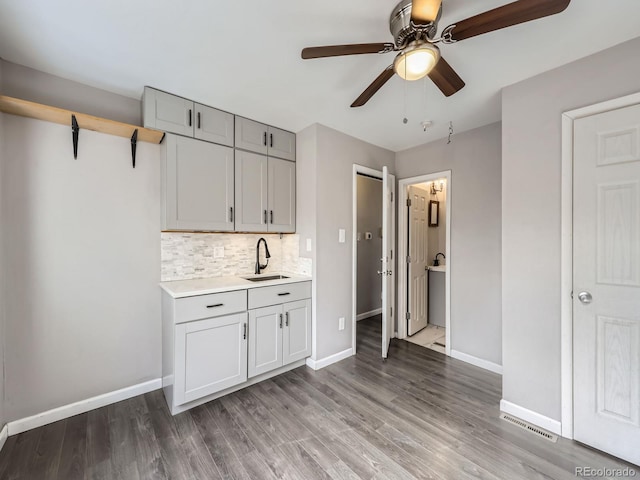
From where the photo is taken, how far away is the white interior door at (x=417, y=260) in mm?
3609

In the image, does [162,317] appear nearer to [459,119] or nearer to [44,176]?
[44,176]

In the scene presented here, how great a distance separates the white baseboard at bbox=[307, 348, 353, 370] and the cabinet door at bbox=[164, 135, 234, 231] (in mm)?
1599

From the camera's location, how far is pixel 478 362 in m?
2.84

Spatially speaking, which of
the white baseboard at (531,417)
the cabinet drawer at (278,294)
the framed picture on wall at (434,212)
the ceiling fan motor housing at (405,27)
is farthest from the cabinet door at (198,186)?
the framed picture on wall at (434,212)

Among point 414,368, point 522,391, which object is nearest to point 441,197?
point 414,368

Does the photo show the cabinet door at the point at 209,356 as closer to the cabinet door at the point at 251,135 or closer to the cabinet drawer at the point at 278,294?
the cabinet drawer at the point at 278,294

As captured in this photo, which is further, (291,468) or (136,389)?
(136,389)

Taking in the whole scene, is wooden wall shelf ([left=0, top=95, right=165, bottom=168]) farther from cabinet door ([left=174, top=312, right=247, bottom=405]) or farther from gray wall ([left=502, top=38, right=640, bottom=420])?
gray wall ([left=502, top=38, right=640, bottom=420])

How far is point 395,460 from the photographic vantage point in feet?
5.34

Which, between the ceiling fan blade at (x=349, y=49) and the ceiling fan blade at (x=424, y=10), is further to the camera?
the ceiling fan blade at (x=349, y=49)

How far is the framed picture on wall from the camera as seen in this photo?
14.0ft

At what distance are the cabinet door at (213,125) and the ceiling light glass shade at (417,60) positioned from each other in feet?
5.55

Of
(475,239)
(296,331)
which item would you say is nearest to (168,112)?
(296,331)

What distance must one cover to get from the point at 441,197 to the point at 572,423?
3.34 m
